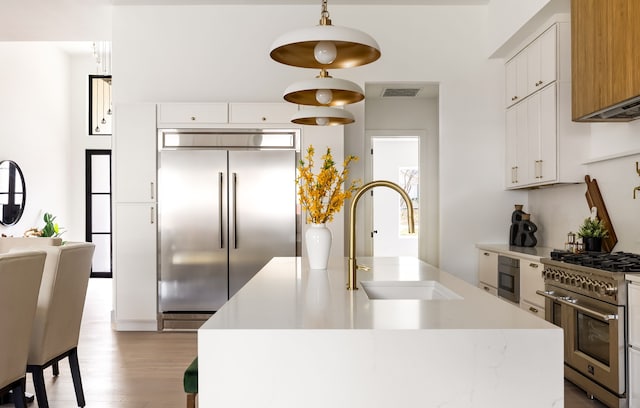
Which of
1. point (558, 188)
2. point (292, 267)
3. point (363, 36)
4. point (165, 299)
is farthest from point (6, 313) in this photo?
point (558, 188)

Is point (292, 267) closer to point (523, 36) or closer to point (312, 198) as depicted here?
point (312, 198)

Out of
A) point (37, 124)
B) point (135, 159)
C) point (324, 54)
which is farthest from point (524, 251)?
point (37, 124)

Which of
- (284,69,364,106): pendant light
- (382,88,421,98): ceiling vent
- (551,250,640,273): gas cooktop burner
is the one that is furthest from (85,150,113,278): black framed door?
(551,250,640,273): gas cooktop burner

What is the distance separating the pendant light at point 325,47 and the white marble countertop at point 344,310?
0.92 metres

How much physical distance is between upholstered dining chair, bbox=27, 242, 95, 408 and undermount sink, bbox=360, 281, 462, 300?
157 cm

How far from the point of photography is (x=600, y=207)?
4.02 meters

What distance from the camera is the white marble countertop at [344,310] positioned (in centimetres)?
153

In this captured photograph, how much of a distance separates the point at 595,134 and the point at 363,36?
9.38 ft

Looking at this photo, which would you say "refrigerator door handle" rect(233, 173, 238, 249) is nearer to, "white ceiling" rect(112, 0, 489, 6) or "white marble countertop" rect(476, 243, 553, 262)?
"white ceiling" rect(112, 0, 489, 6)

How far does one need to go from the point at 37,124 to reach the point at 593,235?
312 inches

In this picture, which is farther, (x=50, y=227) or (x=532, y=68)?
(x=50, y=227)

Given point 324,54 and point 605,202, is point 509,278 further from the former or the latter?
point 324,54

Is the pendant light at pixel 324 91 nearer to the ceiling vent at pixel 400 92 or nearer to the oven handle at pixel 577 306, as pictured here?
the oven handle at pixel 577 306

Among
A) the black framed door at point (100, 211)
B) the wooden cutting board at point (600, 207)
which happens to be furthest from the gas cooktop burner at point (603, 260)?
the black framed door at point (100, 211)
